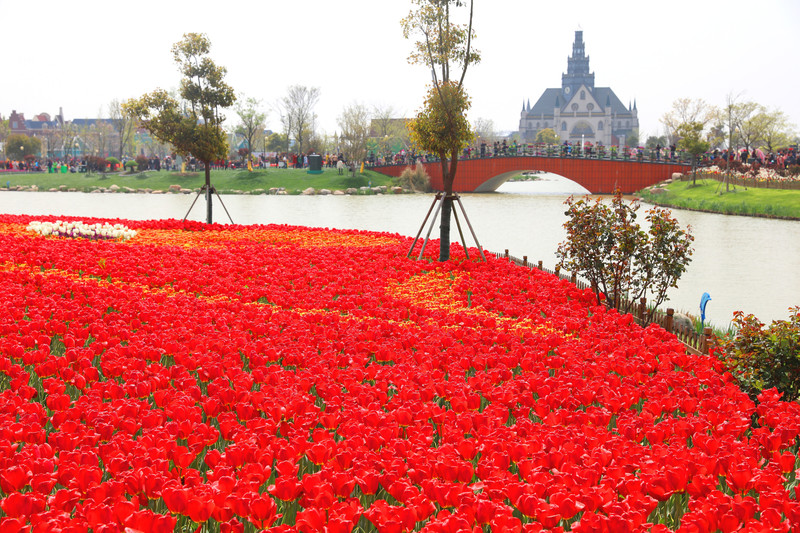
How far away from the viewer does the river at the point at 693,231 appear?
13.2 metres

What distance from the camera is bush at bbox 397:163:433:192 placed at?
5662 centimetres

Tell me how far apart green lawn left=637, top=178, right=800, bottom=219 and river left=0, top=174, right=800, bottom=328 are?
4.37 feet

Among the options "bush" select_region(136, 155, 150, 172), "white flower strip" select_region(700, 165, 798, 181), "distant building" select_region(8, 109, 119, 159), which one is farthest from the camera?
"distant building" select_region(8, 109, 119, 159)

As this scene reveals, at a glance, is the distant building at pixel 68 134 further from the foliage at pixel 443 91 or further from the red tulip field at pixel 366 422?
the red tulip field at pixel 366 422

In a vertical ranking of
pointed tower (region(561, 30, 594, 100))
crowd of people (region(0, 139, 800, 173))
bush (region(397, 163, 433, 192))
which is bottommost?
bush (region(397, 163, 433, 192))

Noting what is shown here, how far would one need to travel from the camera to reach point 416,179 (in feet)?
188

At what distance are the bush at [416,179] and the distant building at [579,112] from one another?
295ft

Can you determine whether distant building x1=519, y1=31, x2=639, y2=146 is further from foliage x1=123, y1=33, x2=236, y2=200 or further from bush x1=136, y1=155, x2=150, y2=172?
foliage x1=123, y1=33, x2=236, y2=200

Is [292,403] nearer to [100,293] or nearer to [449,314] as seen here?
[449,314]

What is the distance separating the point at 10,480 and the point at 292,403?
5.16 ft

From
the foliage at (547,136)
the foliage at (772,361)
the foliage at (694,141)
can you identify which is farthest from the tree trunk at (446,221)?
the foliage at (547,136)

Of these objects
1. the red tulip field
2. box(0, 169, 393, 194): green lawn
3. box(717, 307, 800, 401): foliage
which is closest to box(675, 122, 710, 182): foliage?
box(0, 169, 393, 194): green lawn

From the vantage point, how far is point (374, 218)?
30.5 metres

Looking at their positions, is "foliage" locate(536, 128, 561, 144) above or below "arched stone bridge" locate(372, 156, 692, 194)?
above
